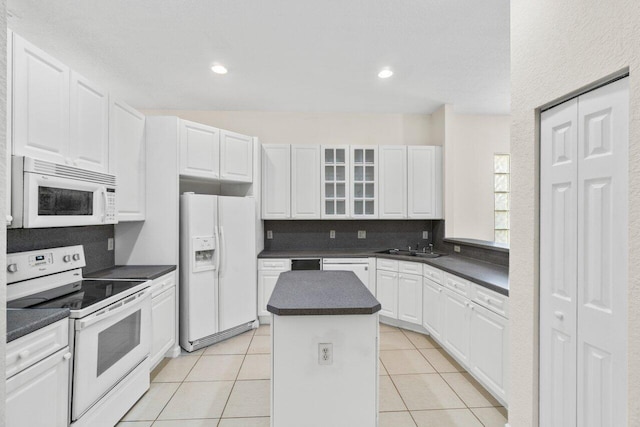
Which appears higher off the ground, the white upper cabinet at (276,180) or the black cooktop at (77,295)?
the white upper cabinet at (276,180)

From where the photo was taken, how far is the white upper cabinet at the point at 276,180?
13.7ft

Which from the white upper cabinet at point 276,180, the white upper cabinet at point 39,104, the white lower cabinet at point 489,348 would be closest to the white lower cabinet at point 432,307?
the white lower cabinet at point 489,348

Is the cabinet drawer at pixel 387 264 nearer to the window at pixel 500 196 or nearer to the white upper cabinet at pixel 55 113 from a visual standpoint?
the window at pixel 500 196

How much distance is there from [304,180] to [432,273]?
2017 mm

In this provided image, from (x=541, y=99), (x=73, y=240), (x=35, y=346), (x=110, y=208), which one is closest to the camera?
(x=35, y=346)

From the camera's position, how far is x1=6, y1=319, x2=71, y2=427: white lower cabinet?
1354 mm

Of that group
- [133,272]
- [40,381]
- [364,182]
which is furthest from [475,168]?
[40,381]

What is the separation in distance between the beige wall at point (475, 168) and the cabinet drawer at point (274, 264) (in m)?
2.55

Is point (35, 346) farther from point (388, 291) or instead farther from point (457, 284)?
point (388, 291)

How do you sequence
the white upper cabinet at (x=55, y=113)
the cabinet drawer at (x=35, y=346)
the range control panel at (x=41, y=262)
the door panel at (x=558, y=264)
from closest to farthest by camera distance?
the cabinet drawer at (x=35, y=346) < the door panel at (x=558, y=264) < the white upper cabinet at (x=55, y=113) < the range control panel at (x=41, y=262)

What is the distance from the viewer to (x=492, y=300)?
230cm

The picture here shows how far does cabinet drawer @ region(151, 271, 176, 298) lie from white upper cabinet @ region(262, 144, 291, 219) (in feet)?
4.87

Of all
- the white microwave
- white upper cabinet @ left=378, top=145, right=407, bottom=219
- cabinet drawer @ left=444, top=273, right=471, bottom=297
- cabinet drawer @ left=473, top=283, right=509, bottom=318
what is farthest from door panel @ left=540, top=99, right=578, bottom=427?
the white microwave

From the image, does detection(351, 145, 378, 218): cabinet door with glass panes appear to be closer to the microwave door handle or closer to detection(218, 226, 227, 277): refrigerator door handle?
detection(218, 226, 227, 277): refrigerator door handle
